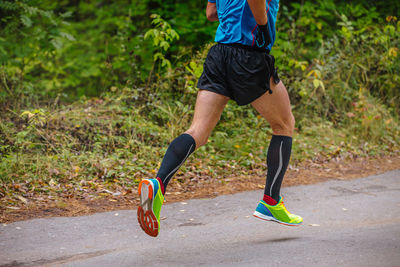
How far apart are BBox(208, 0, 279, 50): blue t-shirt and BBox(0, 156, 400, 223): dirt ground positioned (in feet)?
6.49

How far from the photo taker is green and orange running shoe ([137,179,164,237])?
2.74m

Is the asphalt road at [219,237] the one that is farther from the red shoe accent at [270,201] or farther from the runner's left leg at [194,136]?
the runner's left leg at [194,136]

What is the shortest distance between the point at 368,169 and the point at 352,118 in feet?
5.86

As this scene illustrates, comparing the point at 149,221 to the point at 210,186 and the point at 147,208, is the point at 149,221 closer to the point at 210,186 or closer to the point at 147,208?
the point at 147,208

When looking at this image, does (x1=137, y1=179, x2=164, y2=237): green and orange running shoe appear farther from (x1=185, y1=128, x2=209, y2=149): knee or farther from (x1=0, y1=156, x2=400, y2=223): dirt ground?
(x1=0, y1=156, x2=400, y2=223): dirt ground

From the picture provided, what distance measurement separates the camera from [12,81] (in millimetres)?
7109

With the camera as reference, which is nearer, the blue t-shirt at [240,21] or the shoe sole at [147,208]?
the shoe sole at [147,208]

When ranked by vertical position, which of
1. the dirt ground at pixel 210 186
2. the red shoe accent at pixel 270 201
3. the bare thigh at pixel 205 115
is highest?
the bare thigh at pixel 205 115

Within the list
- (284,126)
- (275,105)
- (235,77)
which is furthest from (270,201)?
(235,77)

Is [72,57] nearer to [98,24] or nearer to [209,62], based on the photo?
[98,24]

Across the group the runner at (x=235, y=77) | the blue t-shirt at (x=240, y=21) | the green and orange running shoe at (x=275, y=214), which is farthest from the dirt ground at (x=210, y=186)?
the blue t-shirt at (x=240, y=21)

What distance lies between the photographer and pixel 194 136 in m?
2.96

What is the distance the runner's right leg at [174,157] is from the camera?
9.04ft

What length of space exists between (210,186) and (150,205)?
223cm
